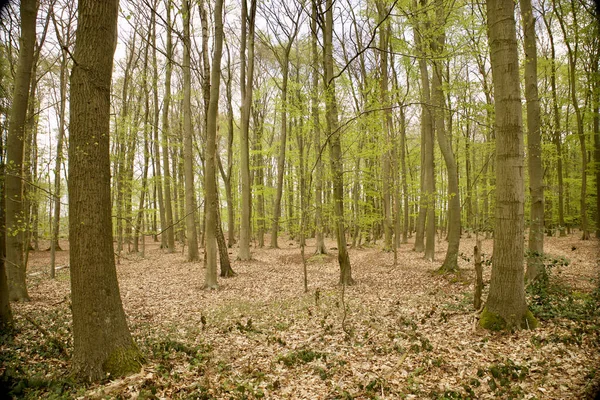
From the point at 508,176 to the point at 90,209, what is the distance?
19.6ft

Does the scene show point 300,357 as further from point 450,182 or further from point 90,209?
point 450,182

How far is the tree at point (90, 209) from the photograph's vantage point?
396cm

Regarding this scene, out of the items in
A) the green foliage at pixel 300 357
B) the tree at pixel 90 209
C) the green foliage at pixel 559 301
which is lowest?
the green foliage at pixel 300 357

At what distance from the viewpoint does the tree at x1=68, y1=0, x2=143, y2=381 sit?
3959 millimetres

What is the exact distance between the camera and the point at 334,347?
5.27 m

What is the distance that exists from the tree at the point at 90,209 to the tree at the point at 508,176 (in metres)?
5.63

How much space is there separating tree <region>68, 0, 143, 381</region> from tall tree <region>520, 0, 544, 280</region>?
7682mm

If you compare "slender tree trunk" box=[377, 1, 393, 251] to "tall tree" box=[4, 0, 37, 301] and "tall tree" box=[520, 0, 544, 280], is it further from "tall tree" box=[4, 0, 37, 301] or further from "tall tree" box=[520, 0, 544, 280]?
"tall tree" box=[4, 0, 37, 301]

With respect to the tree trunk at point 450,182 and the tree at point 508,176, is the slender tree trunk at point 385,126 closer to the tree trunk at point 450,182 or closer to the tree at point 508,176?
the tree trunk at point 450,182

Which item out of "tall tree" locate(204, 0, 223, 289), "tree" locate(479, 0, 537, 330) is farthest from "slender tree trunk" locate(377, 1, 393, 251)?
"tree" locate(479, 0, 537, 330)

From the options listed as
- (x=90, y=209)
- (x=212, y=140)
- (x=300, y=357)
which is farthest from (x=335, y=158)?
(x=90, y=209)

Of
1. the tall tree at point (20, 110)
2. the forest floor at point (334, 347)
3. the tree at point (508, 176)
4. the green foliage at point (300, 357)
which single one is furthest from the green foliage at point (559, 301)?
the tall tree at point (20, 110)

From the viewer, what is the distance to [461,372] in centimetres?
410

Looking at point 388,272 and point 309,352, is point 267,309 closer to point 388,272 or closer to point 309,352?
point 309,352
